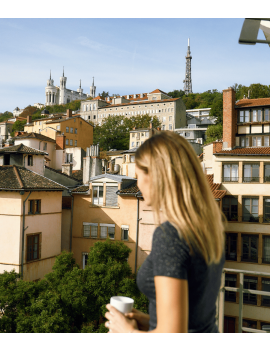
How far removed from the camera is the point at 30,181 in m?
18.7

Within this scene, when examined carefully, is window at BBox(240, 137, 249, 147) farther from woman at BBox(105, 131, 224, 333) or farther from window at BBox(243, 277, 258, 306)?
woman at BBox(105, 131, 224, 333)

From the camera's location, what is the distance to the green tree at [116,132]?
6209 centimetres

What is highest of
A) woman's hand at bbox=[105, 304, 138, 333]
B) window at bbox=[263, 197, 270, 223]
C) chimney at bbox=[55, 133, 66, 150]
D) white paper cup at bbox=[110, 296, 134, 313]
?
chimney at bbox=[55, 133, 66, 150]

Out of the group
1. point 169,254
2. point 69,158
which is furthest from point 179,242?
point 69,158

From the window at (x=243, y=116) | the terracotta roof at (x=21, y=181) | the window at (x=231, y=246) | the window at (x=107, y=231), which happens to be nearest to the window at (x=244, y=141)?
the window at (x=243, y=116)

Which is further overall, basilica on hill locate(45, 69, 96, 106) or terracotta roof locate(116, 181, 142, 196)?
basilica on hill locate(45, 69, 96, 106)

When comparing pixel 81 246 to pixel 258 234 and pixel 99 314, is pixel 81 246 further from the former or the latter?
pixel 258 234

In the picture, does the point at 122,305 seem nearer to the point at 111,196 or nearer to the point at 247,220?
the point at 111,196

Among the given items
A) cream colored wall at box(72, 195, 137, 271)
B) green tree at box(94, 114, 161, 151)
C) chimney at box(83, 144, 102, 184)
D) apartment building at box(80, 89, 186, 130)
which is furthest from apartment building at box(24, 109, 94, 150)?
cream colored wall at box(72, 195, 137, 271)

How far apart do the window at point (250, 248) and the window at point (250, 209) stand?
3.77 ft

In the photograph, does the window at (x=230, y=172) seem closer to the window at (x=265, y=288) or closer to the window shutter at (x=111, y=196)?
the window at (x=265, y=288)

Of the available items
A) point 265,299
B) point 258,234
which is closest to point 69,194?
point 258,234

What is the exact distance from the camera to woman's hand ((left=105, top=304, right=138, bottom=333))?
4.62 ft

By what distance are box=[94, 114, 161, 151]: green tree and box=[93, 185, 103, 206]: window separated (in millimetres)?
40801
